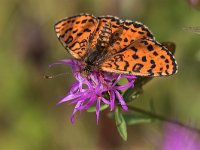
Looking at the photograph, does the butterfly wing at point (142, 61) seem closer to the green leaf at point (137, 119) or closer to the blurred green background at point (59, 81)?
the green leaf at point (137, 119)

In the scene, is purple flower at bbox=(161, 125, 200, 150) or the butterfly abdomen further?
purple flower at bbox=(161, 125, 200, 150)

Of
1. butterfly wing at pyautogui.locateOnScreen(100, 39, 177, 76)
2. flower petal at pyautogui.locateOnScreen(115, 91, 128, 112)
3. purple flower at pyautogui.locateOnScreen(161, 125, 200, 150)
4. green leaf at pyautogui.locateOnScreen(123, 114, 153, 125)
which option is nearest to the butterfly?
butterfly wing at pyautogui.locateOnScreen(100, 39, 177, 76)

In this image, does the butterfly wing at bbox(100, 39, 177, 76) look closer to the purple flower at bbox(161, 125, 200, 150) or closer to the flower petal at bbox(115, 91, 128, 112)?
the flower petal at bbox(115, 91, 128, 112)

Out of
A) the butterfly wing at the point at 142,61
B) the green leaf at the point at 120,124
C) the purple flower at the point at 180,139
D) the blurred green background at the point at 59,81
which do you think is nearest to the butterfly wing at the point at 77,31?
the butterfly wing at the point at 142,61

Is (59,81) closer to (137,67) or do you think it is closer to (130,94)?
(130,94)

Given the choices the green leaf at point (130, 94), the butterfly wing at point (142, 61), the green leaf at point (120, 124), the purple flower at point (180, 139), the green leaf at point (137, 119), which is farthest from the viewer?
the purple flower at point (180, 139)

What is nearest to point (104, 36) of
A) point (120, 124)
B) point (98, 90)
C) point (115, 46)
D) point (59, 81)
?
point (115, 46)
